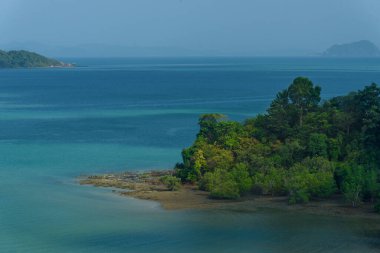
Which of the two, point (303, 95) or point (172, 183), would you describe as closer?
point (172, 183)

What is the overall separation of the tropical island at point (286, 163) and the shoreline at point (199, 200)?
6 cm

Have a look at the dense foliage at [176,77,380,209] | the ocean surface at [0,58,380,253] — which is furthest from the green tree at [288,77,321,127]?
the ocean surface at [0,58,380,253]

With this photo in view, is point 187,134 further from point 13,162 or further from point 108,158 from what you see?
point 13,162

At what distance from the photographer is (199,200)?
4222 centimetres

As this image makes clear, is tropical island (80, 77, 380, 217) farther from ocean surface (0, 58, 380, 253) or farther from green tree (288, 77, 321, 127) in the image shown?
ocean surface (0, 58, 380, 253)

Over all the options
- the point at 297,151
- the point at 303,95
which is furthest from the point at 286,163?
the point at 303,95

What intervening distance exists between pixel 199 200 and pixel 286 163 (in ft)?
24.4

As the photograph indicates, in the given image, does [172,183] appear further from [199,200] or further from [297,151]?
[297,151]

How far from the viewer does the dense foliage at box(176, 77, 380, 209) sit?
41.8 metres

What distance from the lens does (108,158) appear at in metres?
55.3

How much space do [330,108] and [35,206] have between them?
77.7 ft

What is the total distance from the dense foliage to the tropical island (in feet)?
0.21

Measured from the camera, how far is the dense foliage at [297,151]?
4184 cm

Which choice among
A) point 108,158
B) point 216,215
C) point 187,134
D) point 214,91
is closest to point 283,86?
point 214,91
